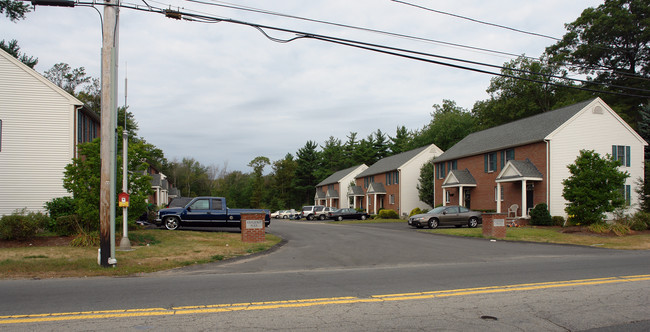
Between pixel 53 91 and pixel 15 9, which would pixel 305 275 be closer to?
pixel 53 91

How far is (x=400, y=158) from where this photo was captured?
2156 inches

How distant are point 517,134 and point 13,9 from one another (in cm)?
3523

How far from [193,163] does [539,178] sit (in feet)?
304

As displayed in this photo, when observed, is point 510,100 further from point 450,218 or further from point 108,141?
point 108,141

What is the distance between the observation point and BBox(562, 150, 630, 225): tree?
2295 centimetres

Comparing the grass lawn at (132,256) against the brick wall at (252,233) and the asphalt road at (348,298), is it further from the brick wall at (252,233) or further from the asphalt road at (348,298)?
the asphalt road at (348,298)

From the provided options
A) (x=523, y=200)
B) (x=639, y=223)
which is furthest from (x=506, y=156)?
(x=639, y=223)

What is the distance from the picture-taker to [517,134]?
1348 inches

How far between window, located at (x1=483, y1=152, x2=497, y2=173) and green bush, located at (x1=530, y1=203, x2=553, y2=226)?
7.07 meters

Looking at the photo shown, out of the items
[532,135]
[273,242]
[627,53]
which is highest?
[627,53]

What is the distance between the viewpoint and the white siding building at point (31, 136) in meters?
21.2

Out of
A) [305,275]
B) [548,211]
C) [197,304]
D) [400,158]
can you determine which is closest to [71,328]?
[197,304]

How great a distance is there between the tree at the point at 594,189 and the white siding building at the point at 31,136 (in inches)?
1015

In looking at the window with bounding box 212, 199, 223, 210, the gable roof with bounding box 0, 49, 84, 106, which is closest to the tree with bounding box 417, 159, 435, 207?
the window with bounding box 212, 199, 223, 210
